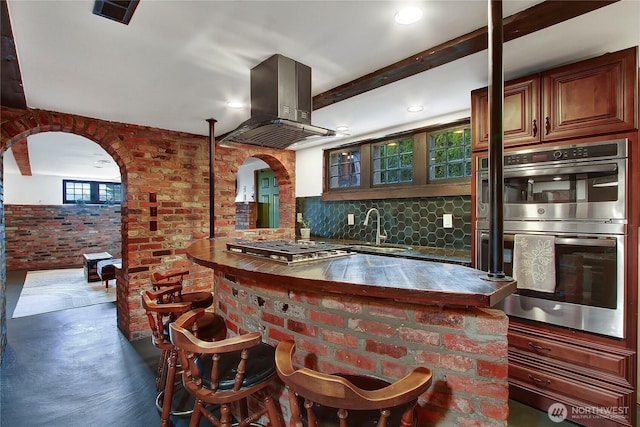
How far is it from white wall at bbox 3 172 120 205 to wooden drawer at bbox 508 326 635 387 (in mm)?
10287

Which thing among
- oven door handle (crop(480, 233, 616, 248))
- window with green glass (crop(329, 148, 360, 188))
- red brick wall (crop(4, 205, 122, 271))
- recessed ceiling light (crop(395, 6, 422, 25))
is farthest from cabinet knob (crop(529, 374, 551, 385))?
red brick wall (crop(4, 205, 122, 271))

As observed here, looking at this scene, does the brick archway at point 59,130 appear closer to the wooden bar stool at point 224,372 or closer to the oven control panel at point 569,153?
the wooden bar stool at point 224,372

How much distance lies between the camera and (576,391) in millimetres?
1874

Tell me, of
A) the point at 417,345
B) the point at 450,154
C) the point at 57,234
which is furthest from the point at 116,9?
the point at 57,234

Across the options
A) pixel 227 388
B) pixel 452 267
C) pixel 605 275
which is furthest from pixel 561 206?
pixel 227 388

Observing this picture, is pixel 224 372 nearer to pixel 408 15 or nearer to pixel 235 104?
pixel 408 15

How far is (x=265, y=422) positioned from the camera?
5.58ft

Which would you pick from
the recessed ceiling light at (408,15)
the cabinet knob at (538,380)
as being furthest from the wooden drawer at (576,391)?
the recessed ceiling light at (408,15)

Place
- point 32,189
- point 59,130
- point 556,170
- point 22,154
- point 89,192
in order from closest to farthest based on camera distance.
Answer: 1. point 556,170
2. point 59,130
3. point 22,154
4. point 32,189
5. point 89,192

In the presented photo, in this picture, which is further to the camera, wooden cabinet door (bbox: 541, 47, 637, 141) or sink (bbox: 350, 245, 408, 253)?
sink (bbox: 350, 245, 408, 253)

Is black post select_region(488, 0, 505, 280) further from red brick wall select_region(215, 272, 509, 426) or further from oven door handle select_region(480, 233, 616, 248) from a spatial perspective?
Result: oven door handle select_region(480, 233, 616, 248)

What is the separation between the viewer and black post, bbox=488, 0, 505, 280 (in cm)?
121

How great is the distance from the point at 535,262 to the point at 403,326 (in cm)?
139

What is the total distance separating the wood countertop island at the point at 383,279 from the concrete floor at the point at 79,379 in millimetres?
1310
